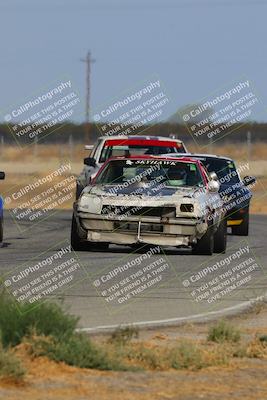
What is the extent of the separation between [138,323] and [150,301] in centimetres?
216

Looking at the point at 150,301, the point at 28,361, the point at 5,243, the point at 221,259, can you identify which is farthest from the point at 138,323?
the point at 5,243

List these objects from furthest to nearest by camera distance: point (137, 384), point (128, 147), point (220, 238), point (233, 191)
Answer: point (128, 147) → point (233, 191) → point (220, 238) → point (137, 384)

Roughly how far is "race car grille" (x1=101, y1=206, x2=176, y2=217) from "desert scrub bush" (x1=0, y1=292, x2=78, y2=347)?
9.77 meters

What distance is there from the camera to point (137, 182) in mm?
21984

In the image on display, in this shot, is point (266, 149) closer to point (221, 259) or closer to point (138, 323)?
point (221, 259)

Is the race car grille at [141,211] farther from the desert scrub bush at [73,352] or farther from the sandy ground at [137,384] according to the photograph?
the desert scrub bush at [73,352]

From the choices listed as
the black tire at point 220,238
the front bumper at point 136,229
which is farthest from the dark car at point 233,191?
the front bumper at point 136,229

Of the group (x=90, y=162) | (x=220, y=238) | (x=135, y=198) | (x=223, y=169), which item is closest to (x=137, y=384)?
(x=135, y=198)

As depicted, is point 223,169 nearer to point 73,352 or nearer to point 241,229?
point 241,229

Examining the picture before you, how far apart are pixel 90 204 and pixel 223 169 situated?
7.95 metres

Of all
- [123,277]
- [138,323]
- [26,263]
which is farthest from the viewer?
[26,263]

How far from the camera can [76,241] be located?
2177cm

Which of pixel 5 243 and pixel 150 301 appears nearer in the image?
pixel 150 301

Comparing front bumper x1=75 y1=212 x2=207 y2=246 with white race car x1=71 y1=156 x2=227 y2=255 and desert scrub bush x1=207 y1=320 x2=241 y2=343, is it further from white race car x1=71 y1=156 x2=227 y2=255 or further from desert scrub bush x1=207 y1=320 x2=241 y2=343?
desert scrub bush x1=207 y1=320 x2=241 y2=343
